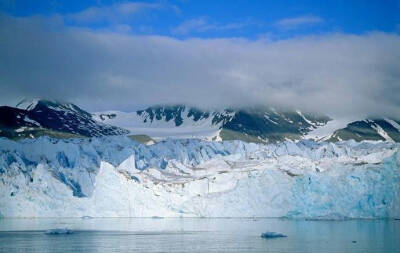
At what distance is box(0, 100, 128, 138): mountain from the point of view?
144m

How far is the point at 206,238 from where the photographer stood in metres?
44.2

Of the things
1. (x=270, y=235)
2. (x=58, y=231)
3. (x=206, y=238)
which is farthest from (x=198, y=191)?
(x=270, y=235)

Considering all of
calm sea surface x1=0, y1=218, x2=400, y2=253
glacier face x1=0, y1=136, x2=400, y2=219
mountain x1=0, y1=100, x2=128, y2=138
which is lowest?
calm sea surface x1=0, y1=218, x2=400, y2=253

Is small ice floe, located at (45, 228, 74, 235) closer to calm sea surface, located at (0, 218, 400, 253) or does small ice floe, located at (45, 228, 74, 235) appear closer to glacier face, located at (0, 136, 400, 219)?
calm sea surface, located at (0, 218, 400, 253)

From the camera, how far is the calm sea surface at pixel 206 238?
37656 millimetres

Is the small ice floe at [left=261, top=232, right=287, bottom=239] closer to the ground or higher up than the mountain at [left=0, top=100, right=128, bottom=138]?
closer to the ground

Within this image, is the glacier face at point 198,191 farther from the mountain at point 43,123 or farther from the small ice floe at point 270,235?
the mountain at point 43,123

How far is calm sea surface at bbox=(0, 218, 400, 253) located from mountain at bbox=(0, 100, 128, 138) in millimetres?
87453

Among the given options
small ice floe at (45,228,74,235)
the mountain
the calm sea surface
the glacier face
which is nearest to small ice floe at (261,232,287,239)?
the calm sea surface

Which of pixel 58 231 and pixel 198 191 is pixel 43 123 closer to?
pixel 198 191

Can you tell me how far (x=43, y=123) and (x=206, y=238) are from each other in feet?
421

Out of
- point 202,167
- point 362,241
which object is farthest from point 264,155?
point 362,241

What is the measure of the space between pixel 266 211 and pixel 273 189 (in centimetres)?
301

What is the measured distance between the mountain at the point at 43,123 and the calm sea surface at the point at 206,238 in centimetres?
8745
